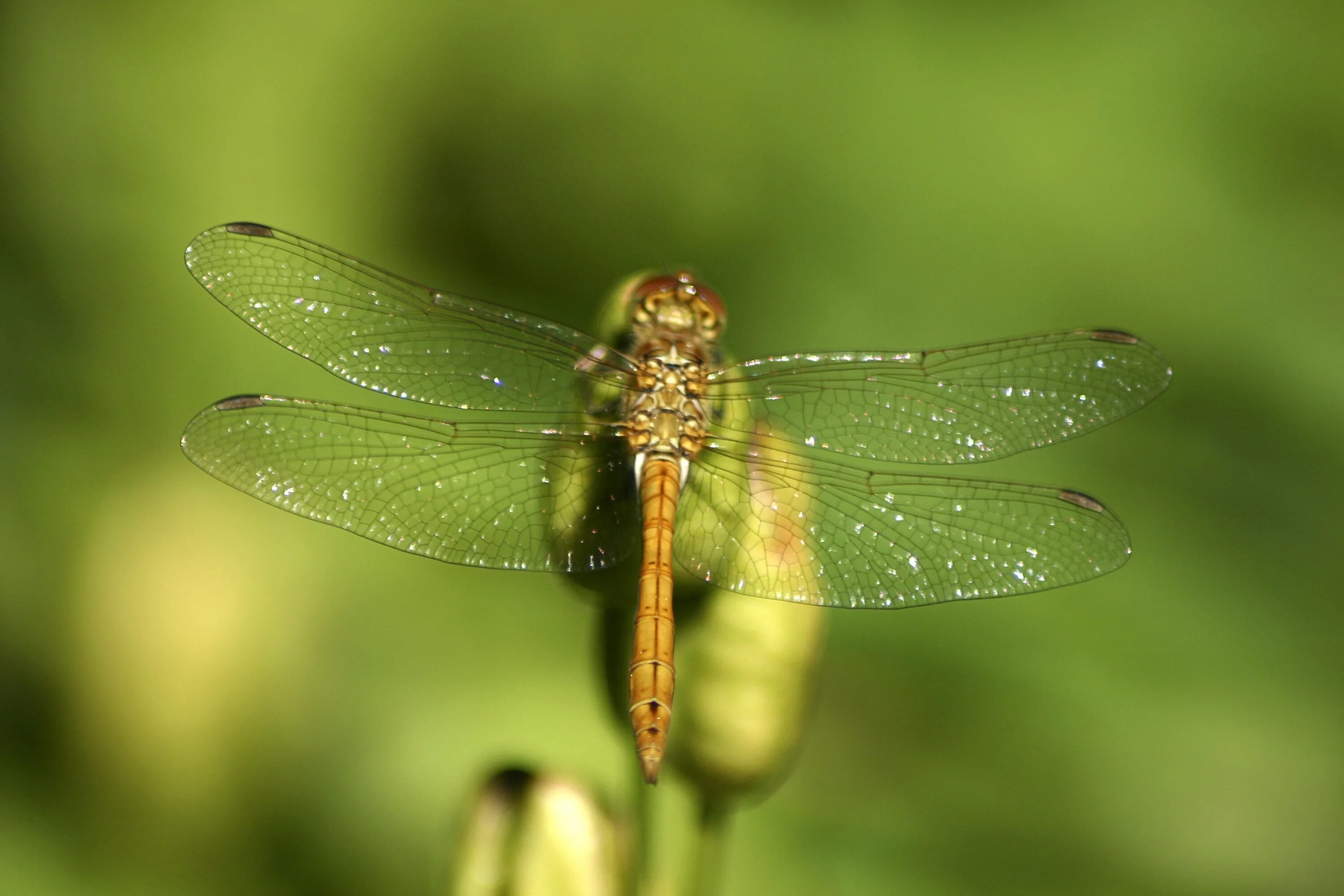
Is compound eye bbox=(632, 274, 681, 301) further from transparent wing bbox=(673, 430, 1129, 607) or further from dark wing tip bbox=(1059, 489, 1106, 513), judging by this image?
dark wing tip bbox=(1059, 489, 1106, 513)

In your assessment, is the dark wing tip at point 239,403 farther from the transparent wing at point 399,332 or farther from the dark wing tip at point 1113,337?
the dark wing tip at point 1113,337

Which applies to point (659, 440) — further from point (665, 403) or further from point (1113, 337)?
point (1113, 337)

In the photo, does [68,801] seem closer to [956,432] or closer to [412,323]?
[412,323]

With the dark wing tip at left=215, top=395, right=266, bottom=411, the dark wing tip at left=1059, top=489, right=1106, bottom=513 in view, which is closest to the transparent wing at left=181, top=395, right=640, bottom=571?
the dark wing tip at left=215, top=395, right=266, bottom=411

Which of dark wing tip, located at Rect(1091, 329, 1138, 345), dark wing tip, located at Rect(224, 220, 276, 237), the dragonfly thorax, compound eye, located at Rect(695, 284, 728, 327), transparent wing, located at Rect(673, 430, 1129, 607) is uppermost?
compound eye, located at Rect(695, 284, 728, 327)

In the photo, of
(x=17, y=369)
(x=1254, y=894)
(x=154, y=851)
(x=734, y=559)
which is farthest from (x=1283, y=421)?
(x=17, y=369)

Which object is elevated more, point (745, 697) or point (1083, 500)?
point (1083, 500)

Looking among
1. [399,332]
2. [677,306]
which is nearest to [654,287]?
[677,306]

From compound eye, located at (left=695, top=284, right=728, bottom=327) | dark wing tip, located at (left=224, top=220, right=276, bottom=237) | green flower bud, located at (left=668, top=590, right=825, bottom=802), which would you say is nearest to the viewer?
green flower bud, located at (left=668, top=590, right=825, bottom=802)

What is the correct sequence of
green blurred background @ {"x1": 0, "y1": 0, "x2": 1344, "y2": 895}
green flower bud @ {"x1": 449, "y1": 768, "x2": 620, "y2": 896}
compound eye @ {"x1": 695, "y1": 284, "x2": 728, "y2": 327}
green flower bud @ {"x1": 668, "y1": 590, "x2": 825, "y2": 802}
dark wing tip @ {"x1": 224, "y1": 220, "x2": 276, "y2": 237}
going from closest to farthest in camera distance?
1. green flower bud @ {"x1": 449, "y1": 768, "x2": 620, "y2": 896}
2. green flower bud @ {"x1": 668, "y1": 590, "x2": 825, "y2": 802}
3. dark wing tip @ {"x1": 224, "y1": 220, "x2": 276, "y2": 237}
4. compound eye @ {"x1": 695, "y1": 284, "x2": 728, "y2": 327}
5. green blurred background @ {"x1": 0, "y1": 0, "x2": 1344, "y2": 895}
